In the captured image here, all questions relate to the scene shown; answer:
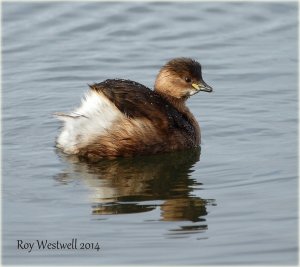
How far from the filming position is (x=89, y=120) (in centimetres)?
879

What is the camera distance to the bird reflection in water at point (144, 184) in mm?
7651

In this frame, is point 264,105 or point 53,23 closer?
point 264,105

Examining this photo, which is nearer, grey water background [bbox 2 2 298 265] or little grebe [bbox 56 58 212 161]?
grey water background [bbox 2 2 298 265]

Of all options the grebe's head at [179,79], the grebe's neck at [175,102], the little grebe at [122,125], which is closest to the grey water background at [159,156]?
the little grebe at [122,125]

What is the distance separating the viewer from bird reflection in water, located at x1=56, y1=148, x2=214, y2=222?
25.1 feet

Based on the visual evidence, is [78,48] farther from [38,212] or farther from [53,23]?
[38,212]

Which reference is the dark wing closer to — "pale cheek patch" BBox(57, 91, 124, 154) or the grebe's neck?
"pale cheek patch" BBox(57, 91, 124, 154)

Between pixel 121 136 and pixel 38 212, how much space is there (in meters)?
1.56

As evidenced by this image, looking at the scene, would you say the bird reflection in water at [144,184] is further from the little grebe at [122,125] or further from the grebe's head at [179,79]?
the grebe's head at [179,79]

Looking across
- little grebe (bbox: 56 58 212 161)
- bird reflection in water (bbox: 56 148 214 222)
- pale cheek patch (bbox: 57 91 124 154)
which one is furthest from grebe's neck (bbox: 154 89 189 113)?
pale cheek patch (bbox: 57 91 124 154)

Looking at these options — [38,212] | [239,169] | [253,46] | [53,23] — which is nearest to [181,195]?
[239,169]

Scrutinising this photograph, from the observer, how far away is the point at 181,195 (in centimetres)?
807

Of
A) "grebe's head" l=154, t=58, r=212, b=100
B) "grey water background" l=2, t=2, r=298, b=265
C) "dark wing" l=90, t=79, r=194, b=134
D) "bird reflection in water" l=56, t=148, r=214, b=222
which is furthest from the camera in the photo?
"grebe's head" l=154, t=58, r=212, b=100

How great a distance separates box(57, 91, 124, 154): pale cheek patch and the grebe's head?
94 cm
